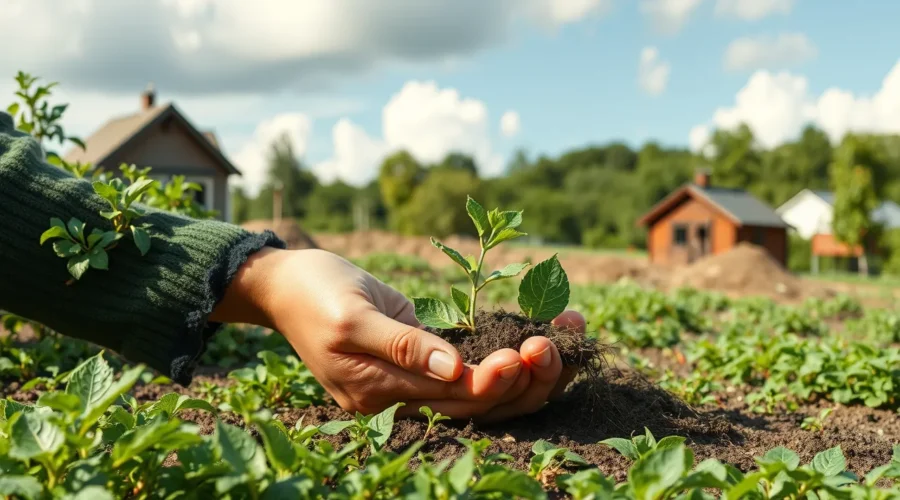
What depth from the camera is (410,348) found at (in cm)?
203

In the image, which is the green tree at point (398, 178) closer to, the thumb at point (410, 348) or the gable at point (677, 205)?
the gable at point (677, 205)

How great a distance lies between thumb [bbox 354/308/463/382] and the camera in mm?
1999

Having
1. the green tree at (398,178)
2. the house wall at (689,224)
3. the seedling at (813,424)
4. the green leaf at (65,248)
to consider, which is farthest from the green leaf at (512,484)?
the green tree at (398,178)

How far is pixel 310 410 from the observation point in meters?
2.53

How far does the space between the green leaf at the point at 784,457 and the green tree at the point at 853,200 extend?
40.9m

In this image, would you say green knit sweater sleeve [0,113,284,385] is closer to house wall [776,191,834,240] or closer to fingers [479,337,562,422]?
fingers [479,337,562,422]

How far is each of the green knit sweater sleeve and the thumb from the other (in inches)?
23.5

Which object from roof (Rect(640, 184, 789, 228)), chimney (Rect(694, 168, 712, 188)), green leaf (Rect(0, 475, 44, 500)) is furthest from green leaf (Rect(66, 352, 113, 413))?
chimney (Rect(694, 168, 712, 188))

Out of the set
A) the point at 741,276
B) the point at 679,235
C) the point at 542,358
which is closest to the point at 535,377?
the point at 542,358

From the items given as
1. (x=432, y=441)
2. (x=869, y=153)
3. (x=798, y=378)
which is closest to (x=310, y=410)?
(x=432, y=441)

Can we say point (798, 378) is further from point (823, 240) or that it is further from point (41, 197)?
point (823, 240)

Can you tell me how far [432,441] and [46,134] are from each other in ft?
9.53

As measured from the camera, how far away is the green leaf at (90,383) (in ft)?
4.96

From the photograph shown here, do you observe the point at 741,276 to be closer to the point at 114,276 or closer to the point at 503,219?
the point at 503,219
